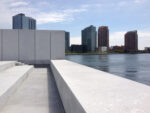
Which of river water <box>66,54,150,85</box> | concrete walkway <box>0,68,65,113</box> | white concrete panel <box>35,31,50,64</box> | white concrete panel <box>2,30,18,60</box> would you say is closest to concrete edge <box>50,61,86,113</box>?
concrete walkway <box>0,68,65,113</box>

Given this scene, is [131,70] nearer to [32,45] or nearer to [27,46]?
[32,45]

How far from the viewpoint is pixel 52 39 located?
A: 14.7 meters

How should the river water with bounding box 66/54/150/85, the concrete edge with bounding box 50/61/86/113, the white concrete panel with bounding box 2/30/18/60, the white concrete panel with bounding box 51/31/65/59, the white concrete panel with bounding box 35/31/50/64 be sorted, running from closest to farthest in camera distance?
the concrete edge with bounding box 50/61/86/113 < the white concrete panel with bounding box 2/30/18/60 < the white concrete panel with bounding box 35/31/50/64 < the white concrete panel with bounding box 51/31/65/59 < the river water with bounding box 66/54/150/85

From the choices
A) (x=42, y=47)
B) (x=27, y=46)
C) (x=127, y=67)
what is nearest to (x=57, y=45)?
(x=42, y=47)

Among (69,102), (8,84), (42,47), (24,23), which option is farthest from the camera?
(24,23)

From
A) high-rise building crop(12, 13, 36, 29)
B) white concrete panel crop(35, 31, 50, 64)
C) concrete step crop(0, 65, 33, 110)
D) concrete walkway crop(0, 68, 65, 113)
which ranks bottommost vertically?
concrete walkway crop(0, 68, 65, 113)

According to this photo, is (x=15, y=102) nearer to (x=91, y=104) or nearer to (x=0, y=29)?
(x=91, y=104)

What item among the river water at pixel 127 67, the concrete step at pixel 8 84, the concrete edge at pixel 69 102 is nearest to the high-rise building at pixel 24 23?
the river water at pixel 127 67

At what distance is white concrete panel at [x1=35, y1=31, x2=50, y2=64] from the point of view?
1444cm

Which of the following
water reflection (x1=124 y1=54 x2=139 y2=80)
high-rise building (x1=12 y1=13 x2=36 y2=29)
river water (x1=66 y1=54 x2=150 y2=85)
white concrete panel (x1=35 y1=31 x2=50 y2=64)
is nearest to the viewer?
→ white concrete panel (x1=35 y1=31 x2=50 y2=64)

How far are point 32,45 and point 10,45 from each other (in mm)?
1627

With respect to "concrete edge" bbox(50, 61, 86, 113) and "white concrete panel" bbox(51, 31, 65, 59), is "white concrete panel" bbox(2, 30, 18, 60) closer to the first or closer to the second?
"white concrete panel" bbox(51, 31, 65, 59)

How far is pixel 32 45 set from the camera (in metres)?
14.4

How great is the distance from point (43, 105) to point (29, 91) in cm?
144
